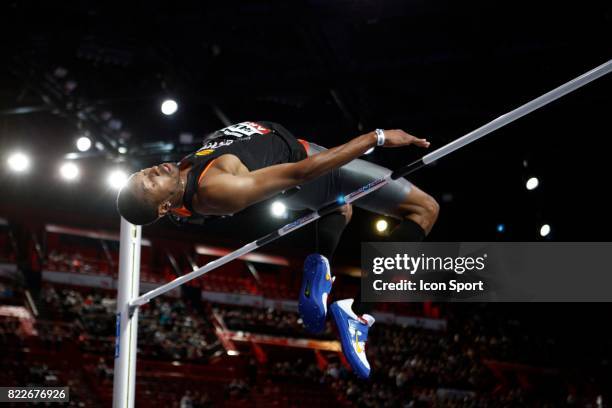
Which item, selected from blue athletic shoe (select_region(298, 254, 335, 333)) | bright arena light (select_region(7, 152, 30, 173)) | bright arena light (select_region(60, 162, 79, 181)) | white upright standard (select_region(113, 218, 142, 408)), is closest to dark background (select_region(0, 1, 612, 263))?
bright arena light (select_region(7, 152, 30, 173))

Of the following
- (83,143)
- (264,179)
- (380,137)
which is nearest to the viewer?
(264,179)

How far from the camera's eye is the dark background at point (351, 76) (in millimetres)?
7891

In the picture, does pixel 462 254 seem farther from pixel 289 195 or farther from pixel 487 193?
pixel 289 195

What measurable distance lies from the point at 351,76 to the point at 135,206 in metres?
5.95

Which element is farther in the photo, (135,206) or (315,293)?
(315,293)

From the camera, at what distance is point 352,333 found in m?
3.59

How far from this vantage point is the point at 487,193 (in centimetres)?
1240

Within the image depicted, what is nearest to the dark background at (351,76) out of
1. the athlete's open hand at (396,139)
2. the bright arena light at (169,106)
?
the bright arena light at (169,106)

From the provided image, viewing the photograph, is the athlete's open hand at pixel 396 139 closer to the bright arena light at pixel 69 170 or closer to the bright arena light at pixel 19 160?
the bright arena light at pixel 69 170

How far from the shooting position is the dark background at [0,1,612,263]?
7891 millimetres

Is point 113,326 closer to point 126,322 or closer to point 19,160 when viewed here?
point 19,160

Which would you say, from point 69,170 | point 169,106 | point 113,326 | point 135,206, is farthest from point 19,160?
point 135,206

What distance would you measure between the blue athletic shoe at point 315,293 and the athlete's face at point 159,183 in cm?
86

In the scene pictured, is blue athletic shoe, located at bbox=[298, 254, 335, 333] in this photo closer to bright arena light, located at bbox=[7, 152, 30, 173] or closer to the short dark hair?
the short dark hair
